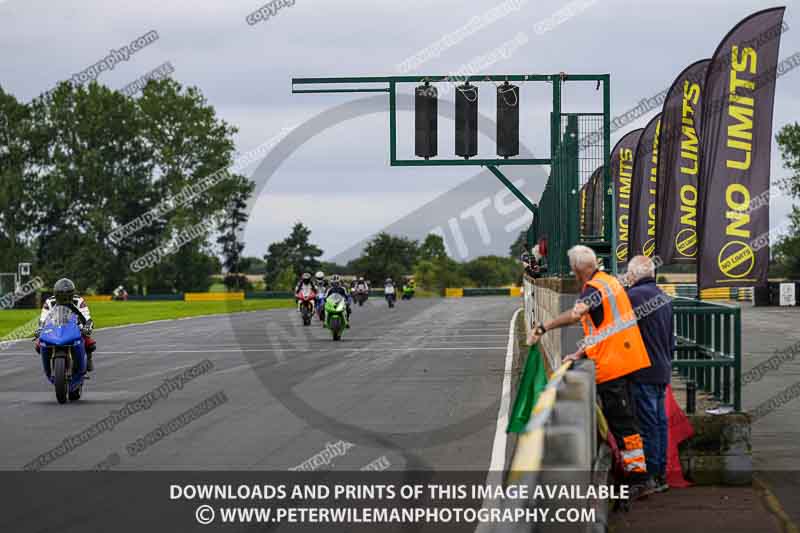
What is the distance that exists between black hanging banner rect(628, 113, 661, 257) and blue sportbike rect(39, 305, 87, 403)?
43.8 ft

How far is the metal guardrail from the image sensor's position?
950 cm

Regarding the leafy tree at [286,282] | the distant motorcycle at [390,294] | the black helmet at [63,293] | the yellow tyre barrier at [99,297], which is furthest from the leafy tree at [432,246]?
the black helmet at [63,293]

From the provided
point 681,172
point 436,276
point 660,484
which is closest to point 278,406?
point 660,484

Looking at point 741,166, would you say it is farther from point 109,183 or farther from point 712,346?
point 109,183

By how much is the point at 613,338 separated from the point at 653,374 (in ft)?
1.40

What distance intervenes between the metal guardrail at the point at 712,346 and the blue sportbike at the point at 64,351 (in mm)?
7357

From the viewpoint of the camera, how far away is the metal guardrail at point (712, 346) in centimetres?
950

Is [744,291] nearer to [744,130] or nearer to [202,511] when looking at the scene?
[744,130]

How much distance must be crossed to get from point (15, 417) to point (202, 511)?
6.45 meters

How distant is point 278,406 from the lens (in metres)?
14.5

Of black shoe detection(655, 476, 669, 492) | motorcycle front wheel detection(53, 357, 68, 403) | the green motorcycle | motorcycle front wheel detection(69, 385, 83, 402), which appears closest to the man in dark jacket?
black shoe detection(655, 476, 669, 492)

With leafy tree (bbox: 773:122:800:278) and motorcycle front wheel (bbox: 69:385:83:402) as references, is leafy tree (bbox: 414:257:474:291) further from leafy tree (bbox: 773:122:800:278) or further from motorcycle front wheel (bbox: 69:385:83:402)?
motorcycle front wheel (bbox: 69:385:83:402)

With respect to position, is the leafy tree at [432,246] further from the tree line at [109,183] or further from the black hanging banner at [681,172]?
the black hanging banner at [681,172]

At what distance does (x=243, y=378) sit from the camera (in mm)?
18578
